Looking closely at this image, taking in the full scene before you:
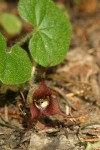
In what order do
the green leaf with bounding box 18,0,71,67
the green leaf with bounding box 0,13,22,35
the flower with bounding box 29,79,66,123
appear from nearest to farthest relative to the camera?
1. the flower with bounding box 29,79,66,123
2. the green leaf with bounding box 18,0,71,67
3. the green leaf with bounding box 0,13,22,35

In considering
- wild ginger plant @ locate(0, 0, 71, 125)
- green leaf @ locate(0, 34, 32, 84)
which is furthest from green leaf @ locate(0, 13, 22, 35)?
green leaf @ locate(0, 34, 32, 84)

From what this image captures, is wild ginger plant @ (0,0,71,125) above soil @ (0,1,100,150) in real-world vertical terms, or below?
above

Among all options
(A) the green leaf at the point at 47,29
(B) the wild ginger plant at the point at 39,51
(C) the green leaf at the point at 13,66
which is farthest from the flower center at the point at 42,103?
(A) the green leaf at the point at 47,29

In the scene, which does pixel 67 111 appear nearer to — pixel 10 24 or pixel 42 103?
pixel 42 103

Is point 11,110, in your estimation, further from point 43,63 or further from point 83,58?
point 83,58

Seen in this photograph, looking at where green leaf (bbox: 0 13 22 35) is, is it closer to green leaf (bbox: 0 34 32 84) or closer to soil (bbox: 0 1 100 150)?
soil (bbox: 0 1 100 150)

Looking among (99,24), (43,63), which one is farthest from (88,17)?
(43,63)

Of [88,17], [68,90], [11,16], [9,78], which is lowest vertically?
[88,17]
